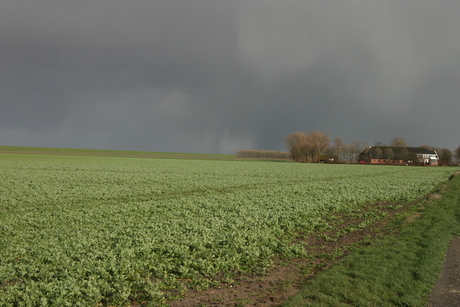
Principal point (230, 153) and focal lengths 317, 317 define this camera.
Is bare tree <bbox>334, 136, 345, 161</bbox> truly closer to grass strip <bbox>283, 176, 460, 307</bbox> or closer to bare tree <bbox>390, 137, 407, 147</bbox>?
bare tree <bbox>390, 137, 407, 147</bbox>

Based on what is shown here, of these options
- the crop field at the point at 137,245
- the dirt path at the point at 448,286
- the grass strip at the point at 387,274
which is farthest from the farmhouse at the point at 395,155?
the dirt path at the point at 448,286

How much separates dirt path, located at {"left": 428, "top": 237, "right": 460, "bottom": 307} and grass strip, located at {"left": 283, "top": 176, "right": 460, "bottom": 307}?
0.16 metres

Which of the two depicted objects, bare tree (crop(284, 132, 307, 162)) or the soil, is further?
bare tree (crop(284, 132, 307, 162))

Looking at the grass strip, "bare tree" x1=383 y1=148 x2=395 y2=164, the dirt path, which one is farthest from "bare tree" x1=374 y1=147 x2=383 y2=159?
the dirt path

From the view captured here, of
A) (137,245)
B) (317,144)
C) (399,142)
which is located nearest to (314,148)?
(317,144)

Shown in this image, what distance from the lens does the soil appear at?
781 centimetres

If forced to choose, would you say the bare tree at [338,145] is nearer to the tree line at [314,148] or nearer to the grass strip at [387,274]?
the tree line at [314,148]

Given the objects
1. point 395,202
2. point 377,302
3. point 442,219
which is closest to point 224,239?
point 377,302

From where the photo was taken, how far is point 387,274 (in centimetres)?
916

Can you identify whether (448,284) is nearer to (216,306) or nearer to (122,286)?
(216,306)

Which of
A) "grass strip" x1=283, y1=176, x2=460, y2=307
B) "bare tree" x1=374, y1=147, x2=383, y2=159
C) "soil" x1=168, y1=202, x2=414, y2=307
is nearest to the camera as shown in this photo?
"grass strip" x1=283, y1=176, x2=460, y2=307

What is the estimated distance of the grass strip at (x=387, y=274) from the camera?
7613 mm

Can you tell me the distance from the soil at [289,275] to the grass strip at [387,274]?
0.51 m

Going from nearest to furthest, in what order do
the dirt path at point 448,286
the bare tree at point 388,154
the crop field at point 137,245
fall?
the dirt path at point 448,286 < the crop field at point 137,245 < the bare tree at point 388,154
